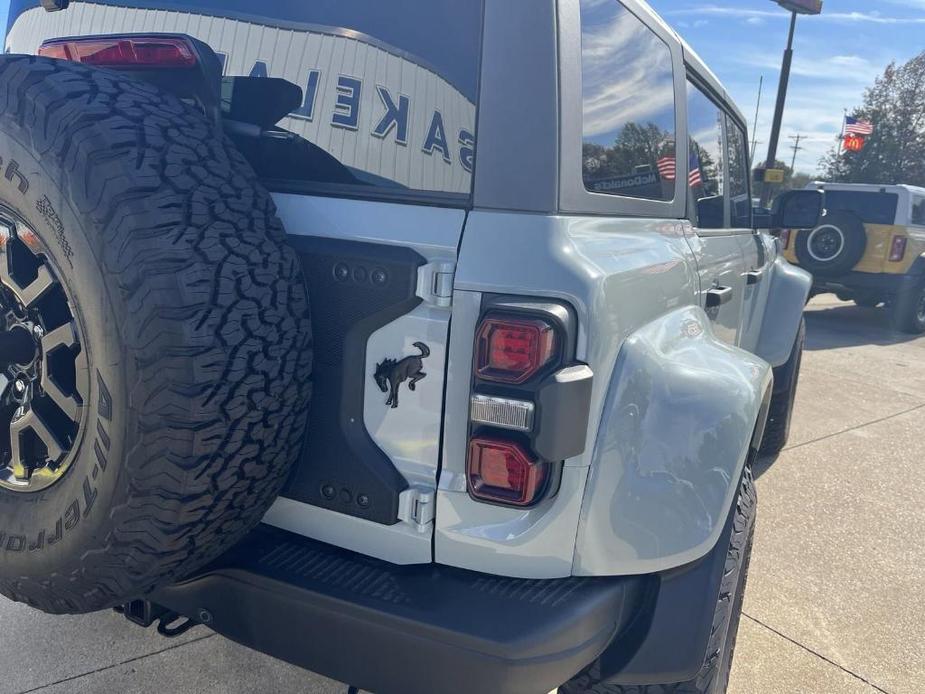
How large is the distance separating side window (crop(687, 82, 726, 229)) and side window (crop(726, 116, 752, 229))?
0.58 feet

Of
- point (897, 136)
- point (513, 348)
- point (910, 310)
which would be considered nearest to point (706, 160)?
point (513, 348)

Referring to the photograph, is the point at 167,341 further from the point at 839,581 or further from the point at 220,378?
the point at 839,581

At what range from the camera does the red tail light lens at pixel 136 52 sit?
160cm

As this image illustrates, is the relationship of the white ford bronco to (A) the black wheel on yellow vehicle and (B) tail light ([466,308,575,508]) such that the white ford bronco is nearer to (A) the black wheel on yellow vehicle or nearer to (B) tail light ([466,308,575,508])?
(B) tail light ([466,308,575,508])

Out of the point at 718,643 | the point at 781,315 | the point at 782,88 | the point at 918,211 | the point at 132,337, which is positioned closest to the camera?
the point at 132,337

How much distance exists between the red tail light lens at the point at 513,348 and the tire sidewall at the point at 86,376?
66cm

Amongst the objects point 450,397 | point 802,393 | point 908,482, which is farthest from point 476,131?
point 802,393

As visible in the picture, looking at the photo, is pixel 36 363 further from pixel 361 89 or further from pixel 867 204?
pixel 867 204

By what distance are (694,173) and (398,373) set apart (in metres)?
1.46

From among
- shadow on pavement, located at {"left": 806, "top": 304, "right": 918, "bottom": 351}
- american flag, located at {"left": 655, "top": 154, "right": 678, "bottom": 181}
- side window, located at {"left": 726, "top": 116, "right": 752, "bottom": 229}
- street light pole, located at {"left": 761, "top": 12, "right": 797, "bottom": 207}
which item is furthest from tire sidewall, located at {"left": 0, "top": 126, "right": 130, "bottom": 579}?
street light pole, located at {"left": 761, "top": 12, "right": 797, "bottom": 207}

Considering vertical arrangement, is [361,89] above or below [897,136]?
below

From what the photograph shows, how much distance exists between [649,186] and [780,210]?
1.97 metres

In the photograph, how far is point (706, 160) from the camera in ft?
9.16

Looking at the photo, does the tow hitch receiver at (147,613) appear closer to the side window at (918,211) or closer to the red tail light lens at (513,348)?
the red tail light lens at (513,348)
